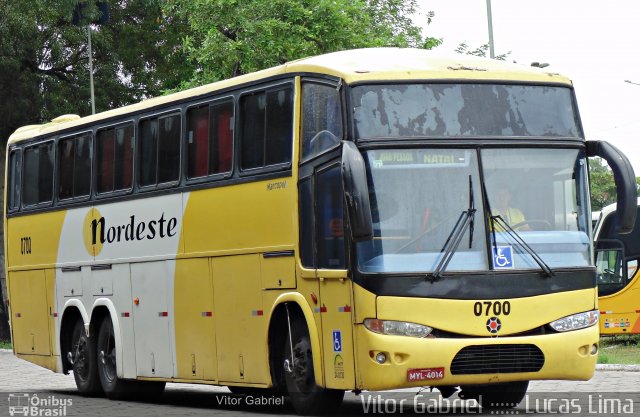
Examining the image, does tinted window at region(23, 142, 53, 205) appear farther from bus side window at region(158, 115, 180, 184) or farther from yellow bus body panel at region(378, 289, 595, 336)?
yellow bus body panel at region(378, 289, 595, 336)

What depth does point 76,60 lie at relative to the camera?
1588 inches

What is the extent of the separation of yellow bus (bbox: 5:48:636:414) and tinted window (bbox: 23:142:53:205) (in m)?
4.51

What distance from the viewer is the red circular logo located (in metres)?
13.8

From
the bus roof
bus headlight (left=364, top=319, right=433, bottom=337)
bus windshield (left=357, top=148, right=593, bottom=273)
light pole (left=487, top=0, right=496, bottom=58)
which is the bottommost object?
bus headlight (left=364, top=319, right=433, bottom=337)

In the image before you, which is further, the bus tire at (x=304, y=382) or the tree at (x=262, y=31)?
the tree at (x=262, y=31)

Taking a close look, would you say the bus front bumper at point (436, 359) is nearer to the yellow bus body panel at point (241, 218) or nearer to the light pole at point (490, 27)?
the yellow bus body panel at point (241, 218)

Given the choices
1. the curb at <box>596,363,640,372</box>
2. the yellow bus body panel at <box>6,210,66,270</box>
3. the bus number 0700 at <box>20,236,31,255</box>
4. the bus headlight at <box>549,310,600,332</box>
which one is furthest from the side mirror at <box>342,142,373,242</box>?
the bus number 0700 at <box>20,236,31,255</box>

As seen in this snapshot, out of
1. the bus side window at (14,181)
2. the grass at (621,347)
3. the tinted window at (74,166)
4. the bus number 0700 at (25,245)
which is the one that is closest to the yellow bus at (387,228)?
the tinted window at (74,166)

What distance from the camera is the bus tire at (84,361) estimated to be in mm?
20375

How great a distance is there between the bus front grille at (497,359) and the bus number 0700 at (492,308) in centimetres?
30

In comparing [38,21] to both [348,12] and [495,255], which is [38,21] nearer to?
[348,12]

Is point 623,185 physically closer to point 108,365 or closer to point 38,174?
point 108,365

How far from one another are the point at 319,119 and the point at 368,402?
4155mm
